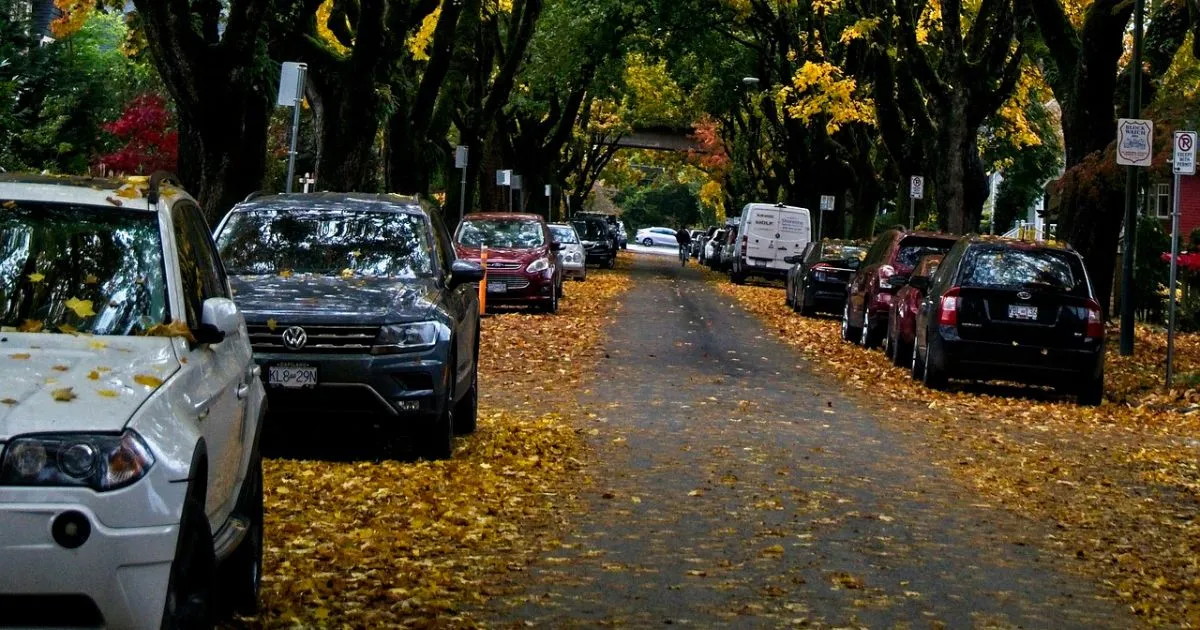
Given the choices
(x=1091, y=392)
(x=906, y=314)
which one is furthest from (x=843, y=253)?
(x=1091, y=392)

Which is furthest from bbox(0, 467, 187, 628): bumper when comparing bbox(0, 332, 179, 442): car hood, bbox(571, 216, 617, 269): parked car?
bbox(571, 216, 617, 269): parked car

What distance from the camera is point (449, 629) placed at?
23.9 ft

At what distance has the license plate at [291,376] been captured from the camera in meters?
11.6

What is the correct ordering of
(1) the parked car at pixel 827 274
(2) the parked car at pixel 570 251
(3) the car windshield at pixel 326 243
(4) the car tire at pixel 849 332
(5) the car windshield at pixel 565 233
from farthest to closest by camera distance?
(2) the parked car at pixel 570 251 < (5) the car windshield at pixel 565 233 < (1) the parked car at pixel 827 274 < (4) the car tire at pixel 849 332 < (3) the car windshield at pixel 326 243

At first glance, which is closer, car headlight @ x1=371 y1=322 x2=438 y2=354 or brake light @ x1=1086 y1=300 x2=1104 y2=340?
car headlight @ x1=371 y1=322 x2=438 y2=354

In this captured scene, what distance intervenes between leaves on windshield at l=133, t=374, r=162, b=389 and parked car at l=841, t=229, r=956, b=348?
19.4m

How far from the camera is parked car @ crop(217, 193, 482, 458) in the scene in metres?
11.6

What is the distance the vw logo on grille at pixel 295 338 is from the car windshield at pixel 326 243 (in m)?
1.07

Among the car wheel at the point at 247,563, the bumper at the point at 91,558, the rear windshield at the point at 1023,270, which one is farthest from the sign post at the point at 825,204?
the bumper at the point at 91,558

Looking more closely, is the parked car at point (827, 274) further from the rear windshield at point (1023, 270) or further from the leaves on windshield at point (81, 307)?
the leaves on windshield at point (81, 307)

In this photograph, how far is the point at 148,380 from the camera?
18.5ft

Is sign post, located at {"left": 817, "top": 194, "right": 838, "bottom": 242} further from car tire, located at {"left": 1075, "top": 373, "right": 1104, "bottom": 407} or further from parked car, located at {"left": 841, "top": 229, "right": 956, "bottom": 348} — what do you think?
car tire, located at {"left": 1075, "top": 373, "right": 1104, "bottom": 407}

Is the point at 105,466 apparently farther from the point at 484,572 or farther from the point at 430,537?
the point at 430,537

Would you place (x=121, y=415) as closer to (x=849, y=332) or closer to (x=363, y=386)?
(x=363, y=386)
